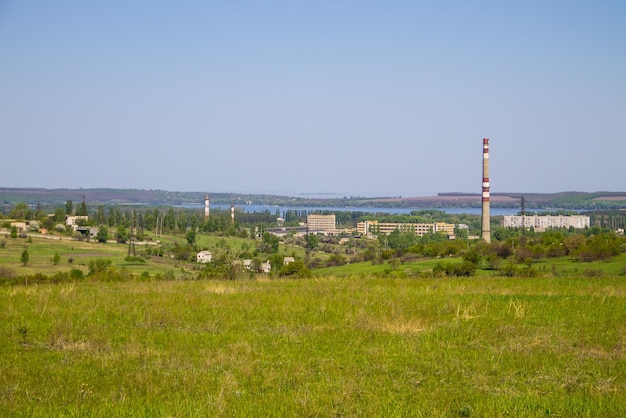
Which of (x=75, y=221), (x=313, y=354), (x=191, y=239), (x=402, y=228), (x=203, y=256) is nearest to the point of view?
(x=313, y=354)

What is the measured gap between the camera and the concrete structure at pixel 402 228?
381 ft

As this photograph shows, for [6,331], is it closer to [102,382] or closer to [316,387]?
[102,382]

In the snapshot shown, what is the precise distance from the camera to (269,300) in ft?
47.4

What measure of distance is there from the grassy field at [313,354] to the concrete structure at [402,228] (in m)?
99.1

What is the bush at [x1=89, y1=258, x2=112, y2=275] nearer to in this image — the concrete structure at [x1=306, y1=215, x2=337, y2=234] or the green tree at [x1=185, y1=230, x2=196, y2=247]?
the green tree at [x1=185, y1=230, x2=196, y2=247]

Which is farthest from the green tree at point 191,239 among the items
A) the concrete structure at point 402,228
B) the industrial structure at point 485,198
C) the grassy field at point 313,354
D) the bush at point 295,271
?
the grassy field at point 313,354

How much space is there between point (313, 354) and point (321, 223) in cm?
13974

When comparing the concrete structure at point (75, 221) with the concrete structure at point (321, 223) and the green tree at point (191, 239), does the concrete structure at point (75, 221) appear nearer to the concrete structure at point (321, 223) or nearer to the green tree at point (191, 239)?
the green tree at point (191, 239)

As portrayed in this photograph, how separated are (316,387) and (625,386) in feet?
11.9

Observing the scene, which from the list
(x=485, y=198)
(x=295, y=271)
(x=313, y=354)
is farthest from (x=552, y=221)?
(x=313, y=354)

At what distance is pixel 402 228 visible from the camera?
120 metres

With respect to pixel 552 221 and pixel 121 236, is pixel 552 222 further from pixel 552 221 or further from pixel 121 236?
pixel 121 236

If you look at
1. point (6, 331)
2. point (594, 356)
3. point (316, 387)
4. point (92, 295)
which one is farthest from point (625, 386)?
point (92, 295)

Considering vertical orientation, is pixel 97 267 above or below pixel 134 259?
above
